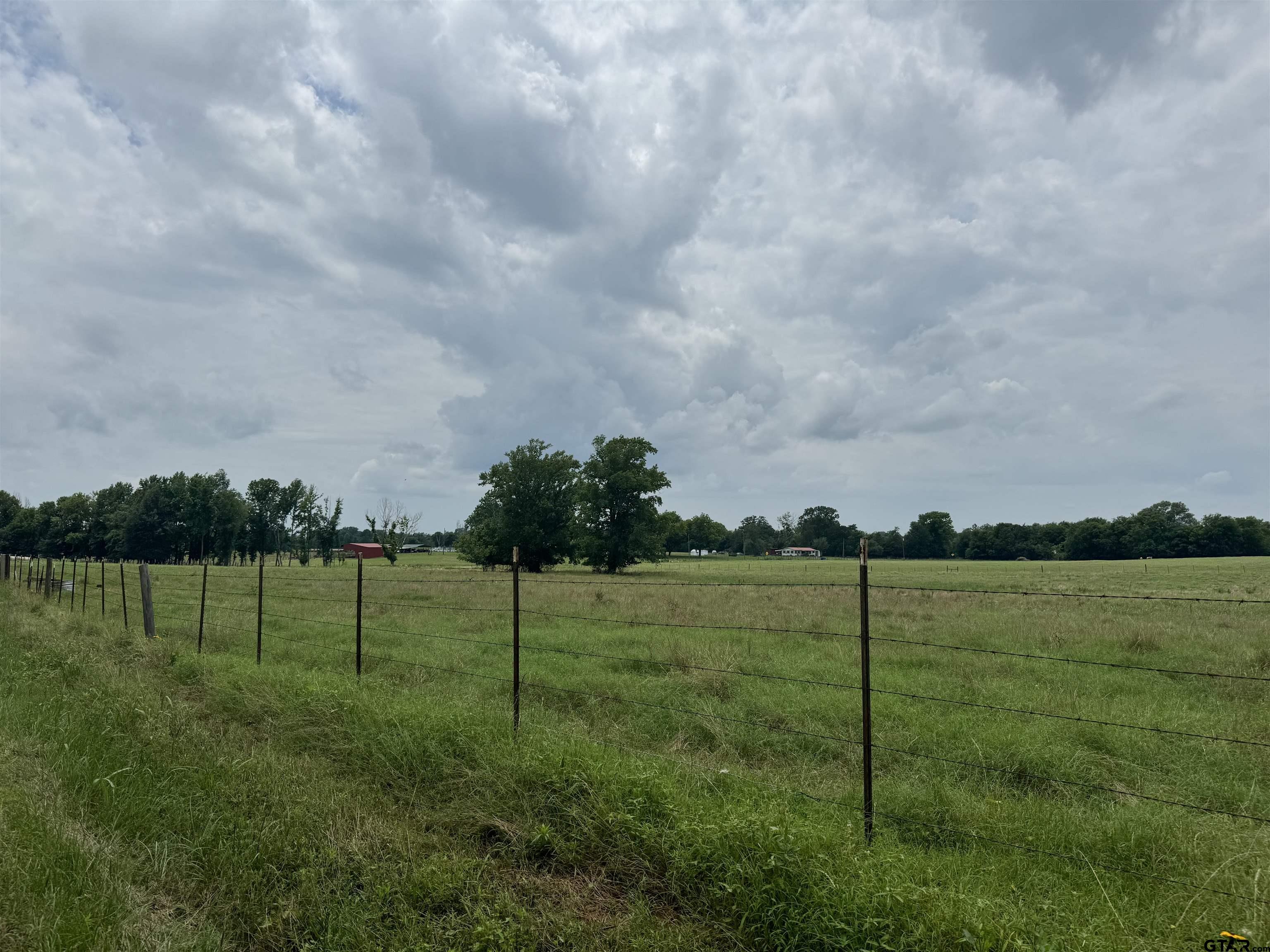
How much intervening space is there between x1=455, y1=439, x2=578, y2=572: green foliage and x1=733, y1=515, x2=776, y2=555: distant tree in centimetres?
11743

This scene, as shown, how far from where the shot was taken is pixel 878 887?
3848mm

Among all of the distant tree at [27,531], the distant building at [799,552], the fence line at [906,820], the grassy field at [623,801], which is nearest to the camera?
the grassy field at [623,801]

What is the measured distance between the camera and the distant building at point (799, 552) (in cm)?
16100

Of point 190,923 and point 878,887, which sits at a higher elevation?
point 878,887

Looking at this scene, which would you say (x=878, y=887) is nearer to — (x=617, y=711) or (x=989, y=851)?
(x=989, y=851)

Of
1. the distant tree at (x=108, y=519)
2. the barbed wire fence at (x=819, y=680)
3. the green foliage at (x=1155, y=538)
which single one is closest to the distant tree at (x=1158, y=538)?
the green foliage at (x=1155, y=538)

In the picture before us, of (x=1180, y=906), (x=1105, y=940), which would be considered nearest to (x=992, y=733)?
(x=1180, y=906)

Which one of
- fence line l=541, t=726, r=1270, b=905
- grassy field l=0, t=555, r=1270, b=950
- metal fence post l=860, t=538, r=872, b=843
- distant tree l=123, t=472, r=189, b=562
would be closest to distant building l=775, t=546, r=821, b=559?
distant tree l=123, t=472, r=189, b=562

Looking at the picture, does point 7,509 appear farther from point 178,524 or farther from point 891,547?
point 891,547

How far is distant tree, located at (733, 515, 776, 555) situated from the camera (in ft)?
561

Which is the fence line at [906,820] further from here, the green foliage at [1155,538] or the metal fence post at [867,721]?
the green foliage at [1155,538]

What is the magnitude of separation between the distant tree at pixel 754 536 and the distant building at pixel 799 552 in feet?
11.8

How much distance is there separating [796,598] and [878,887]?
18.3 metres

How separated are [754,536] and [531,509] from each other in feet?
412
